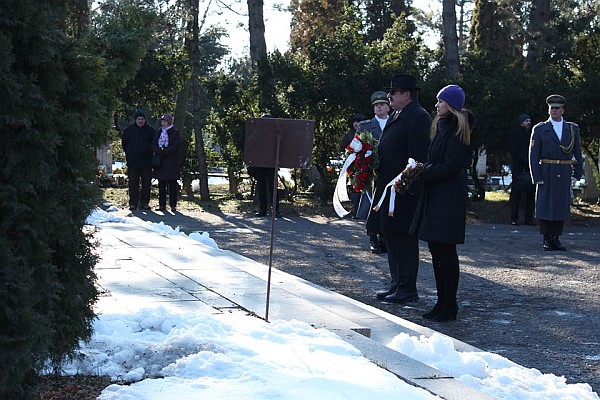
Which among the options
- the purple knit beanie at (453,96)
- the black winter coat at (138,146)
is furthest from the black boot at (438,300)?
the black winter coat at (138,146)

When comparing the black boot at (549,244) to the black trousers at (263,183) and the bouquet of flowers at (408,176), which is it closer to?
the bouquet of flowers at (408,176)

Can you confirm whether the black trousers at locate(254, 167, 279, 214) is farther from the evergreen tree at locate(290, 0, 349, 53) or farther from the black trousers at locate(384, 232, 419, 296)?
the evergreen tree at locate(290, 0, 349, 53)

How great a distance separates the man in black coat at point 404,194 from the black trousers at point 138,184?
36.1 ft

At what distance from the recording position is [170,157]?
1934cm

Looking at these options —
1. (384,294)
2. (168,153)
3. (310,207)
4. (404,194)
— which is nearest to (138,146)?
(168,153)

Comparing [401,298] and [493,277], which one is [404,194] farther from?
[493,277]

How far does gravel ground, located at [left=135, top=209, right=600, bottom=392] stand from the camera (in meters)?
7.05

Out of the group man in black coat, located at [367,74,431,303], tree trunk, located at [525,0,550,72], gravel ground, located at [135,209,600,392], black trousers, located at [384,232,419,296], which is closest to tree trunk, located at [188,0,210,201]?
gravel ground, located at [135,209,600,392]

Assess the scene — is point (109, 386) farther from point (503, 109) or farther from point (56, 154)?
point (503, 109)

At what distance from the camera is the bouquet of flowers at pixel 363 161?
351 inches

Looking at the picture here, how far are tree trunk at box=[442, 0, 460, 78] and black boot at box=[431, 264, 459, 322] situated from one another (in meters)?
15.9

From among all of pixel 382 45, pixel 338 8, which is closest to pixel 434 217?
pixel 382 45

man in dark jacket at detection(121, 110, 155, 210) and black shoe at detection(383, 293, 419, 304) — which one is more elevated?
man in dark jacket at detection(121, 110, 155, 210)

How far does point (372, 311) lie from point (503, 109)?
12836mm
